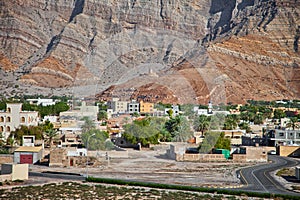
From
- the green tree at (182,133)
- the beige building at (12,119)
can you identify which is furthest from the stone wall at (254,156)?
the beige building at (12,119)

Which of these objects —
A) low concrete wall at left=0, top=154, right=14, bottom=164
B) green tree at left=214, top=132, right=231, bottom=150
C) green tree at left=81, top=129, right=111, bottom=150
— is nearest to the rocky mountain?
green tree at left=81, top=129, right=111, bottom=150

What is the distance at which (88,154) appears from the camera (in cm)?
5206

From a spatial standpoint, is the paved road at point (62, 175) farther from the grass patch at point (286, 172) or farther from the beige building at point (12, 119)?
the beige building at point (12, 119)

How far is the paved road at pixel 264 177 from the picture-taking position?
36.6 metres

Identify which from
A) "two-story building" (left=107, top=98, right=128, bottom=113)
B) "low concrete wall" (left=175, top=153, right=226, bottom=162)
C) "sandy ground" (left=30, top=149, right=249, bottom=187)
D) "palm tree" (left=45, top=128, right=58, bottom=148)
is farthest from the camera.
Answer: "two-story building" (left=107, top=98, right=128, bottom=113)

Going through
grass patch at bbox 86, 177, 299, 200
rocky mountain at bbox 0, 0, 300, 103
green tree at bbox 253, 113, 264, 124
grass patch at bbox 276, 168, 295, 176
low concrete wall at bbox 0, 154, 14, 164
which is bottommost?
grass patch at bbox 86, 177, 299, 200

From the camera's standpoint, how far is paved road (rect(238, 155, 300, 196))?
36562 millimetres

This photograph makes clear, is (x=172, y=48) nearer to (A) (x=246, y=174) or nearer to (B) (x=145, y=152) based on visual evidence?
(B) (x=145, y=152)

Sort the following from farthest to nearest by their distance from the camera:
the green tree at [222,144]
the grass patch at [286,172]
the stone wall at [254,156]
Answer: the green tree at [222,144] → the stone wall at [254,156] → the grass patch at [286,172]

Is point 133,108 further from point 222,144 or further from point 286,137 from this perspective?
point 222,144

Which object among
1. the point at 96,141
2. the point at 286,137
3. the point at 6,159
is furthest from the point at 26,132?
the point at 286,137

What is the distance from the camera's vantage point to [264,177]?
42156mm

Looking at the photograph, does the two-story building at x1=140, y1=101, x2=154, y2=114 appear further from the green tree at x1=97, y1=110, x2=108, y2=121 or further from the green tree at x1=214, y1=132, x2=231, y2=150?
the green tree at x1=214, y1=132, x2=231, y2=150

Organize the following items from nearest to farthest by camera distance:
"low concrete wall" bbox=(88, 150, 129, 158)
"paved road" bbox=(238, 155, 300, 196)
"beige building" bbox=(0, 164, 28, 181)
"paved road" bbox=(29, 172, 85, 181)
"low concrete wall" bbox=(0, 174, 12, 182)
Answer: "paved road" bbox=(238, 155, 300, 196), "low concrete wall" bbox=(0, 174, 12, 182), "beige building" bbox=(0, 164, 28, 181), "paved road" bbox=(29, 172, 85, 181), "low concrete wall" bbox=(88, 150, 129, 158)
